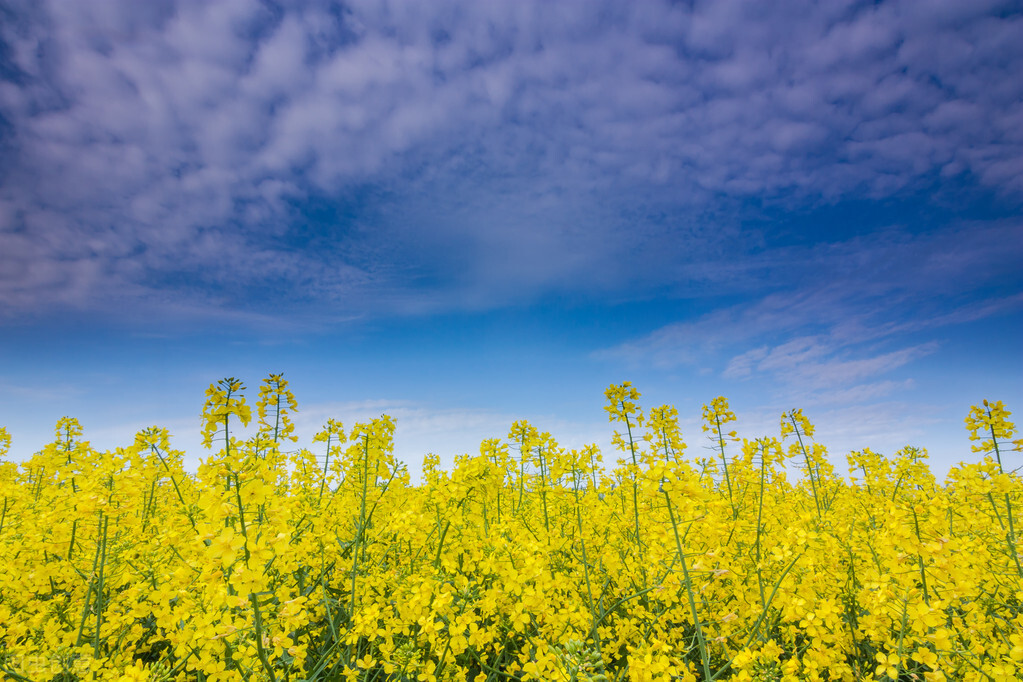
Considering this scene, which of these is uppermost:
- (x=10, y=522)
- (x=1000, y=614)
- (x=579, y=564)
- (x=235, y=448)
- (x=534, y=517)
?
(x=235, y=448)

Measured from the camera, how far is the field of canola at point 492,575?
3.08m

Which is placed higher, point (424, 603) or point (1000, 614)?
point (424, 603)

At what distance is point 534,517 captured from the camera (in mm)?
5906

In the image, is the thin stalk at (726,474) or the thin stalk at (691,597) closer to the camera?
the thin stalk at (691,597)

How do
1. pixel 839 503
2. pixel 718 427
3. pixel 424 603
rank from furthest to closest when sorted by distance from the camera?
pixel 839 503
pixel 718 427
pixel 424 603

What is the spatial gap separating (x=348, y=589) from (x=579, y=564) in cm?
239

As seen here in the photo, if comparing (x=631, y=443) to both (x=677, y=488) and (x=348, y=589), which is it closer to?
(x=677, y=488)

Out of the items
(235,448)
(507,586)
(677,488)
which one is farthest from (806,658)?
(235,448)

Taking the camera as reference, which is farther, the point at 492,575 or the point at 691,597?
the point at 492,575

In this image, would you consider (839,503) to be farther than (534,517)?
Yes

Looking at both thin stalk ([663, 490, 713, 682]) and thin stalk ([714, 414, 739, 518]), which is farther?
thin stalk ([714, 414, 739, 518])

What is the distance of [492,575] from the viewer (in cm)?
480

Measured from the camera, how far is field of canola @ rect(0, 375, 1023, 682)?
10.1 feet

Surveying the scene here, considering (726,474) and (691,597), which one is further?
(726,474)
